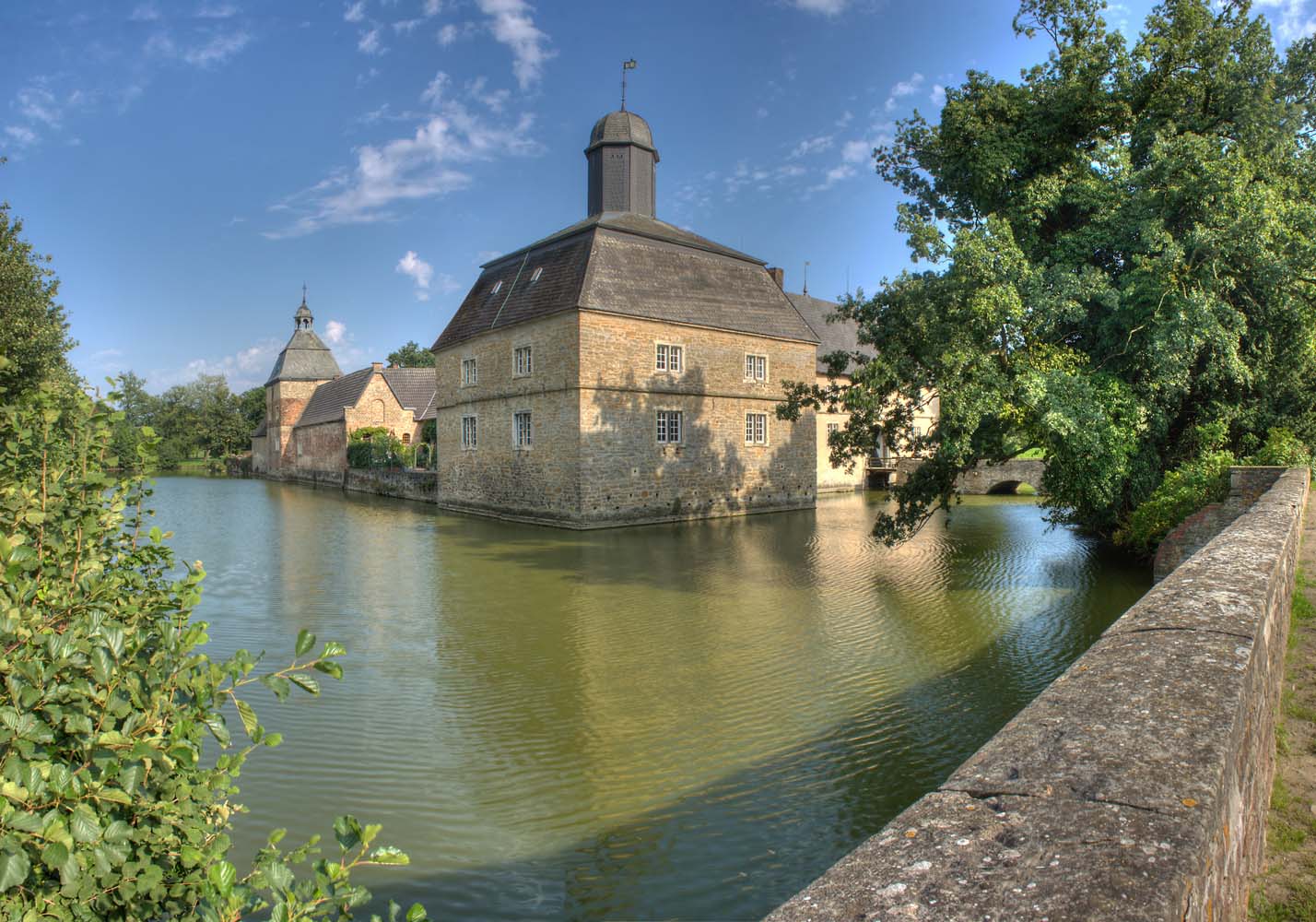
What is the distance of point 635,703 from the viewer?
7.42 m

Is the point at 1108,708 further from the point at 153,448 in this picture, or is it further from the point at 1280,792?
the point at 153,448

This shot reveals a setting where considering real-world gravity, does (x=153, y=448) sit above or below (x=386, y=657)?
above

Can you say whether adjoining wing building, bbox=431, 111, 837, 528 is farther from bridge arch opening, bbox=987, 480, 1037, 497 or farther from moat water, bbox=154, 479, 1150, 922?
bridge arch opening, bbox=987, 480, 1037, 497

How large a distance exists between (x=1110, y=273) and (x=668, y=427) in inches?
516

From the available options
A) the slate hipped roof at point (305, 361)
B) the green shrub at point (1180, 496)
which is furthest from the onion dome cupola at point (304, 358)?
the green shrub at point (1180, 496)

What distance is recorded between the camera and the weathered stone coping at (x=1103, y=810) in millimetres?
1488

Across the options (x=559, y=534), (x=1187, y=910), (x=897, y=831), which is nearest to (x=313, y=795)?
(x=897, y=831)

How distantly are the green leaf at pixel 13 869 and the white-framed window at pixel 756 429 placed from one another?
25.1 meters

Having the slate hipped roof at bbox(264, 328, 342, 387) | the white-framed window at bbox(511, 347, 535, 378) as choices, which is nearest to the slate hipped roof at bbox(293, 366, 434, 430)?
the slate hipped roof at bbox(264, 328, 342, 387)

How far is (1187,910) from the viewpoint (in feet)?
4.88

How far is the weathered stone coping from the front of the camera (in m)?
1.49

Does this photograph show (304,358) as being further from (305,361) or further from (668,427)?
(668,427)

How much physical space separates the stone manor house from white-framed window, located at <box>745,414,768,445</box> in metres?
0.04

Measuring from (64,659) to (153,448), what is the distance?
1700 mm
